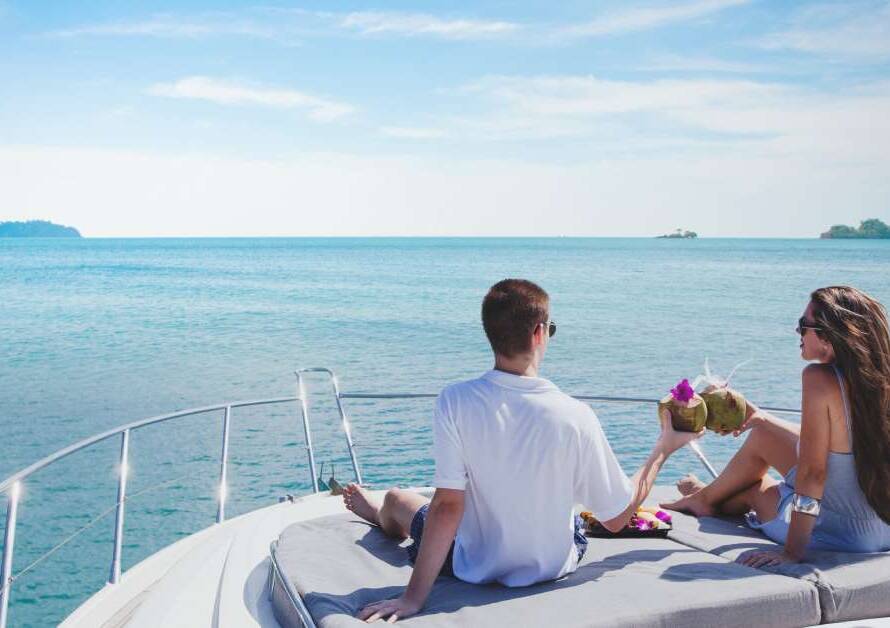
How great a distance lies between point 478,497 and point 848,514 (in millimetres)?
1341

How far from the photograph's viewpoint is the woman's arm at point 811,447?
2666 millimetres

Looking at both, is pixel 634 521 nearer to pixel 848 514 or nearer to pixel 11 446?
pixel 848 514

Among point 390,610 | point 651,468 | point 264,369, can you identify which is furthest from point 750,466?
point 264,369

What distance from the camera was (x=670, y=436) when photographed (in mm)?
2613

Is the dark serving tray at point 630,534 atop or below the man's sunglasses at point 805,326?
below

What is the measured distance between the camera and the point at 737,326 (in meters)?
32.7

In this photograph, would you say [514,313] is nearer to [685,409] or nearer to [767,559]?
[685,409]

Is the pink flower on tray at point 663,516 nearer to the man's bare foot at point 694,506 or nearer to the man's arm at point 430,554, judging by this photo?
the man's bare foot at point 694,506

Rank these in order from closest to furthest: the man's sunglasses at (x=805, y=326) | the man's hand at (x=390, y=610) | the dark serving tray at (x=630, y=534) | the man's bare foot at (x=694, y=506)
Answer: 1. the man's hand at (x=390, y=610)
2. the man's sunglasses at (x=805, y=326)
3. the dark serving tray at (x=630, y=534)
4. the man's bare foot at (x=694, y=506)

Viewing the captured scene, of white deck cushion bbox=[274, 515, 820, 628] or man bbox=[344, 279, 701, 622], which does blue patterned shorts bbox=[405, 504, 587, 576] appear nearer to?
white deck cushion bbox=[274, 515, 820, 628]

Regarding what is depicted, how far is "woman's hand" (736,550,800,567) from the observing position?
2.68 metres

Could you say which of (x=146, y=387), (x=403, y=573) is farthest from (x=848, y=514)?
(x=146, y=387)

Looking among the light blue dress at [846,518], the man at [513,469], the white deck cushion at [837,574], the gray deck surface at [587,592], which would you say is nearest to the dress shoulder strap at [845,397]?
the light blue dress at [846,518]

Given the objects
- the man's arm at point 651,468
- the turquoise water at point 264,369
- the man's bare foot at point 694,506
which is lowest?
the turquoise water at point 264,369
